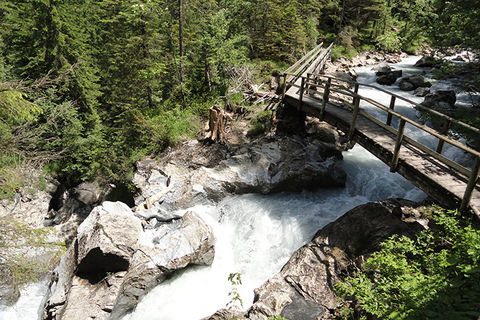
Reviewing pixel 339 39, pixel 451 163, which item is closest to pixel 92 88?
pixel 451 163

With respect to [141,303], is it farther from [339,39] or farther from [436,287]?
[339,39]

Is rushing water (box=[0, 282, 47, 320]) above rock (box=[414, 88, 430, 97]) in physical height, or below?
below

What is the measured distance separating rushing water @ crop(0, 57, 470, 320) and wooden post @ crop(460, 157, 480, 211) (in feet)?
14.3

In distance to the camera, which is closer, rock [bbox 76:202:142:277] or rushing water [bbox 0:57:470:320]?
rushing water [bbox 0:57:470:320]

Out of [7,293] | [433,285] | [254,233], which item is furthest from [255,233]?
[7,293]

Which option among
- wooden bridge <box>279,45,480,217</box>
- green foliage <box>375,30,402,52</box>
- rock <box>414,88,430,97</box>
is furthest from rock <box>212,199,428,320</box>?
green foliage <box>375,30,402,52</box>

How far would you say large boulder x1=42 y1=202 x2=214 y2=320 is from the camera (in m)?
7.84

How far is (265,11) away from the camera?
23828mm

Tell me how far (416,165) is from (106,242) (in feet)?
29.1

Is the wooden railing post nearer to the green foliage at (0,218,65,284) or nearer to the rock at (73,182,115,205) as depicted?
the green foliage at (0,218,65,284)

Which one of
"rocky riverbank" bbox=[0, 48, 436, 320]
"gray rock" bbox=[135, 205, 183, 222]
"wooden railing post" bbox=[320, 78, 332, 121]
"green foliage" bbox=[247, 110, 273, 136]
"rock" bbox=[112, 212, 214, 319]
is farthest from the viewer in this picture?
"green foliage" bbox=[247, 110, 273, 136]

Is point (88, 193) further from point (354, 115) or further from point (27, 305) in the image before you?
point (354, 115)

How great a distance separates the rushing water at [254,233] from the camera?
8172mm

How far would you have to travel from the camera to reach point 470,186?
19.9 feet
